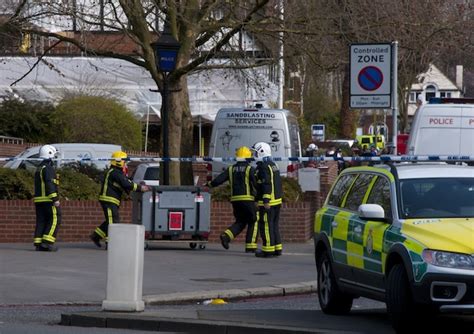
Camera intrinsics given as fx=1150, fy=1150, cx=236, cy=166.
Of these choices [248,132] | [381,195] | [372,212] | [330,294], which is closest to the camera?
[372,212]

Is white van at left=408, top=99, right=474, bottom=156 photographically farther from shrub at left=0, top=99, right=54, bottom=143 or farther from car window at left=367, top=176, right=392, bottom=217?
shrub at left=0, top=99, right=54, bottom=143

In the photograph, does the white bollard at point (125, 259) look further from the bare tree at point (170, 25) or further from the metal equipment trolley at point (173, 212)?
the bare tree at point (170, 25)

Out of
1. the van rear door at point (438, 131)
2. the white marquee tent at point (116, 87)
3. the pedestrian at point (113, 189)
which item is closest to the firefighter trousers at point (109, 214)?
the pedestrian at point (113, 189)

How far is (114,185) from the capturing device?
19.5 meters

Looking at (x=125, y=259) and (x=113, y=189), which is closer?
(x=125, y=259)

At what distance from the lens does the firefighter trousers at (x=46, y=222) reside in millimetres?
19047

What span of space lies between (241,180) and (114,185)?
7.20ft

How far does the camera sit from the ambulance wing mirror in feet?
34.9

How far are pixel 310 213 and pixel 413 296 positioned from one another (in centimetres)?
1225

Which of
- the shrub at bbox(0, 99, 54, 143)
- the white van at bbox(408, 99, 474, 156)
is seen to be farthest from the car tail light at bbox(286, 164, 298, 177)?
the shrub at bbox(0, 99, 54, 143)

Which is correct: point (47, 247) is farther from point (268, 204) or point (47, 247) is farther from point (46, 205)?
point (268, 204)

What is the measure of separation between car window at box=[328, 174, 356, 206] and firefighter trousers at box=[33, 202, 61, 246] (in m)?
7.46

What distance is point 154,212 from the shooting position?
19.3m

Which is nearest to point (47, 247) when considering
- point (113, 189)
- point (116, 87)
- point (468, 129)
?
point (113, 189)
